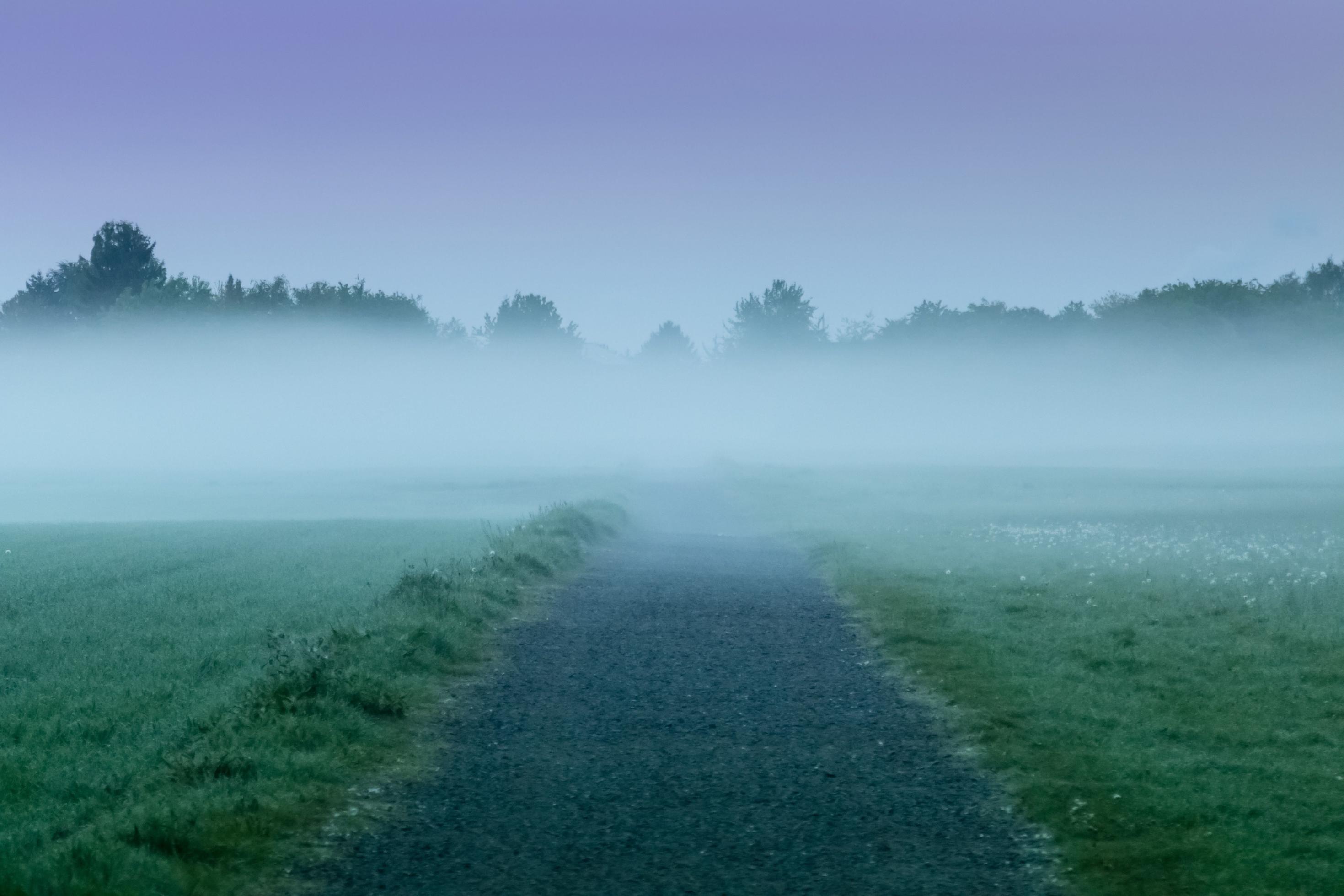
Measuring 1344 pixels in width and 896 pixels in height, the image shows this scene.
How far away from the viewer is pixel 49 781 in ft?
29.0

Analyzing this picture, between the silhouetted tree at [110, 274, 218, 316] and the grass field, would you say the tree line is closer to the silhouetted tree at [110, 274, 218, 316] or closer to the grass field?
the silhouetted tree at [110, 274, 218, 316]

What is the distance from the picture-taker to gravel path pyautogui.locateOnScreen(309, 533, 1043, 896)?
24.1 feet

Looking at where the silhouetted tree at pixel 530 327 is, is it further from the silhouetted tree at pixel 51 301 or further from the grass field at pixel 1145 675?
the grass field at pixel 1145 675

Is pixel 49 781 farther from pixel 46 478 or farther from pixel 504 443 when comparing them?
pixel 504 443

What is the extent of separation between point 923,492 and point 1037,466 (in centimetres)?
2316

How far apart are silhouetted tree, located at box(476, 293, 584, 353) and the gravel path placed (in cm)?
15766

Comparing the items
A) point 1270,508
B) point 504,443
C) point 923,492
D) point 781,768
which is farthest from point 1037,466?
point 504,443

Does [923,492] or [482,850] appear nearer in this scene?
[482,850]

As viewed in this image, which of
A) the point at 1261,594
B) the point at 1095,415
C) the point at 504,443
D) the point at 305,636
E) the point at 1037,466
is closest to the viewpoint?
the point at 305,636

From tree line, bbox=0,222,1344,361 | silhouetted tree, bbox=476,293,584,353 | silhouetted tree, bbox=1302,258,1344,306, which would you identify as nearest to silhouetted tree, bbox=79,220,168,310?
tree line, bbox=0,222,1344,361

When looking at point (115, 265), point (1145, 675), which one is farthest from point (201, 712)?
point (115, 265)

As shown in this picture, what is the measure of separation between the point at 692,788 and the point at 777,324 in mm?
154801

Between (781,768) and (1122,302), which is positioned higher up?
(1122,302)

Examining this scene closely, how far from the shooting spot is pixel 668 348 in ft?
643
